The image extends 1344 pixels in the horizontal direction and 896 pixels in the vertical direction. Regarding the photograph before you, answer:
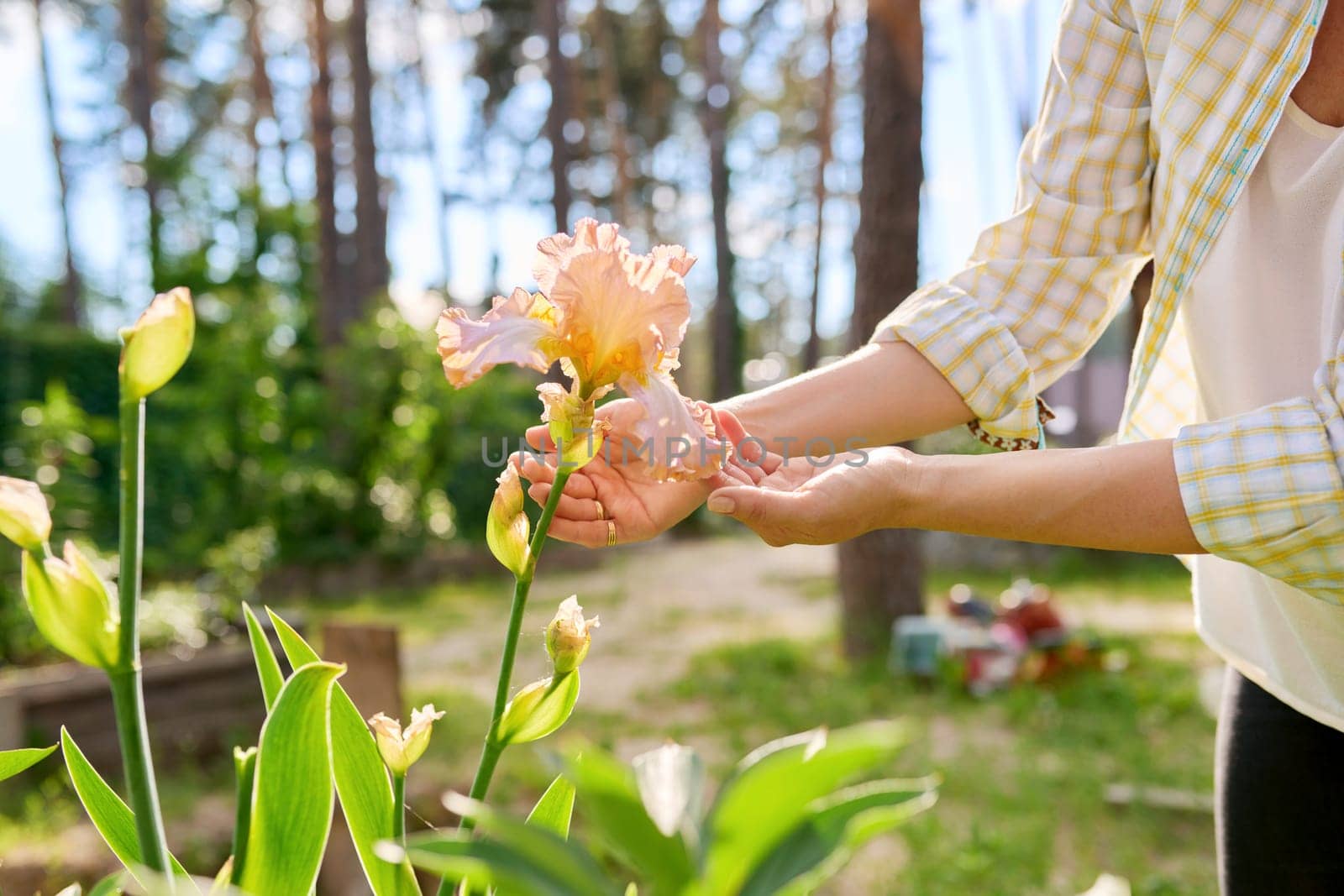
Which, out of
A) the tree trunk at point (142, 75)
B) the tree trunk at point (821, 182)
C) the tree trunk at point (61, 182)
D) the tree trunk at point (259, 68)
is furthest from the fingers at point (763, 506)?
the tree trunk at point (61, 182)

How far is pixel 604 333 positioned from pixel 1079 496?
1.33ft

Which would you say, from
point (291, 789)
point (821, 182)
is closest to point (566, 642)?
point (291, 789)

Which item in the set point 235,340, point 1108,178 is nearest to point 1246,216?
point 1108,178

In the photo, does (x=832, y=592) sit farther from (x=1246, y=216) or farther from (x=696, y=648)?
(x=1246, y=216)

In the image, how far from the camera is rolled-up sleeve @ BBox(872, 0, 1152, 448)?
42.1 inches

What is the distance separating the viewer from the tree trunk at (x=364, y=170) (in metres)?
9.59

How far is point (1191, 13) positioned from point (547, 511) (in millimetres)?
837

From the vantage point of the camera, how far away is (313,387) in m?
8.58

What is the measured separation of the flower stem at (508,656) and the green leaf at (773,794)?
203 mm

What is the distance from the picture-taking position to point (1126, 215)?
114 centimetres

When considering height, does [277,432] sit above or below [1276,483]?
below

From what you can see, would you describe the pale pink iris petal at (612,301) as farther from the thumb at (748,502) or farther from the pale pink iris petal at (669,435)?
the thumb at (748,502)

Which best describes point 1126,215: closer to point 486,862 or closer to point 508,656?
point 508,656

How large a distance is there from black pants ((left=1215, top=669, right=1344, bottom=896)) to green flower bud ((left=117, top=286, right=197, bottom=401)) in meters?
1.11
